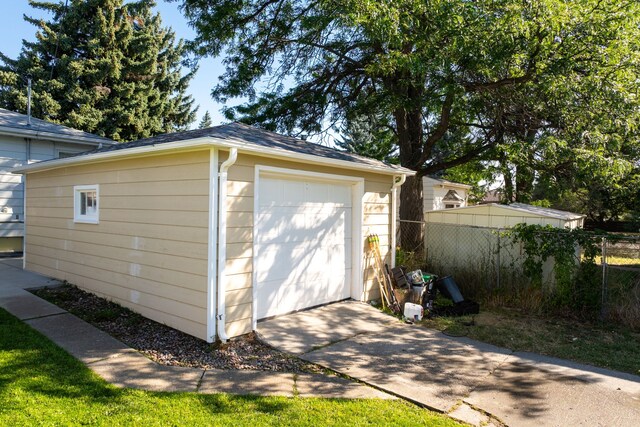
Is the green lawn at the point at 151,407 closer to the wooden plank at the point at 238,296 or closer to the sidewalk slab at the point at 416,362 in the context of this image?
the sidewalk slab at the point at 416,362

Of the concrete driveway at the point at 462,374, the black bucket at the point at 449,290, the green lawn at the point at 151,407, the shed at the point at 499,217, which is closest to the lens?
the green lawn at the point at 151,407

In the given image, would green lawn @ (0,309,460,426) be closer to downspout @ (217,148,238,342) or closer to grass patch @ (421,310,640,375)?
downspout @ (217,148,238,342)

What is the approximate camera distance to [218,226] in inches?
191

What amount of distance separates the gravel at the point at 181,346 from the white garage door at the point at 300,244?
84cm

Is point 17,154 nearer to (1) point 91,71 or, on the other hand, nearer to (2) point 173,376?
(2) point 173,376

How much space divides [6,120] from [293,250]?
10.6 meters

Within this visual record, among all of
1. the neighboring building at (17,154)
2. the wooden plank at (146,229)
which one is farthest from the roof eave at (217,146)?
the neighboring building at (17,154)

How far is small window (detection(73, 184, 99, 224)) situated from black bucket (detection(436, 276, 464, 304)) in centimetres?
616

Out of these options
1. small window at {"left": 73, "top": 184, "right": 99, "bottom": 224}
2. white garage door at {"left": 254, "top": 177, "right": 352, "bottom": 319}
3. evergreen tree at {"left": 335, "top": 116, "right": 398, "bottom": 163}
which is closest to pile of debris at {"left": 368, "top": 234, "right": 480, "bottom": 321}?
white garage door at {"left": 254, "top": 177, "right": 352, "bottom": 319}

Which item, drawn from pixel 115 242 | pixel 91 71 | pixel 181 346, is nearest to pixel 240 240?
pixel 181 346

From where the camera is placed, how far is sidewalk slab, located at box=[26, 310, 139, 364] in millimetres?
4516

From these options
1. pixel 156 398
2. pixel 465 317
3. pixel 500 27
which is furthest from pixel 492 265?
pixel 156 398

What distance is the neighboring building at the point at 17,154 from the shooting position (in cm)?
1098

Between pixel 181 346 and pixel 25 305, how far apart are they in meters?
3.08
